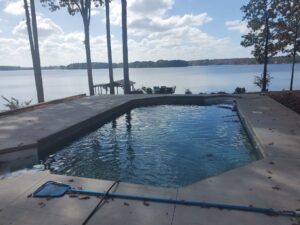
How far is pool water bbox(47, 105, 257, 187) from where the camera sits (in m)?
5.68

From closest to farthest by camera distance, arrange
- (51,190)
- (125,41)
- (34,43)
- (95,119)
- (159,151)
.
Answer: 1. (51,190)
2. (159,151)
3. (95,119)
4. (34,43)
5. (125,41)

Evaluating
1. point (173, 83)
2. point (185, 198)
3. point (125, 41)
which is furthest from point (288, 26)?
point (173, 83)

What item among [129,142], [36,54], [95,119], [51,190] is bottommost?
[129,142]

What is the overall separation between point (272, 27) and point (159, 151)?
14.4 metres

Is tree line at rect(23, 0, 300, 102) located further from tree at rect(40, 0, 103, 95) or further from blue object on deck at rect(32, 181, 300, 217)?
blue object on deck at rect(32, 181, 300, 217)

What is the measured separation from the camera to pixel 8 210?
3.65 meters

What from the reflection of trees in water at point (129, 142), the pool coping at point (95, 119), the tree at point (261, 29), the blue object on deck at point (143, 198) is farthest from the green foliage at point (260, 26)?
the blue object on deck at point (143, 198)

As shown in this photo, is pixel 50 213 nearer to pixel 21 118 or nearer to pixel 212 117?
pixel 21 118

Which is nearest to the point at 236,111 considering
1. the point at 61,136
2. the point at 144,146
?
the point at 144,146

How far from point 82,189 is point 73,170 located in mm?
1840

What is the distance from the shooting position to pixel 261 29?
59.5 feet

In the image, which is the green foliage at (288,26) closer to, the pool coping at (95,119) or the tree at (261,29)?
the tree at (261,29)

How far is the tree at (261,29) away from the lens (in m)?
17.3

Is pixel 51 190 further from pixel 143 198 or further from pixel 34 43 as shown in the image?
pixel 34 43
